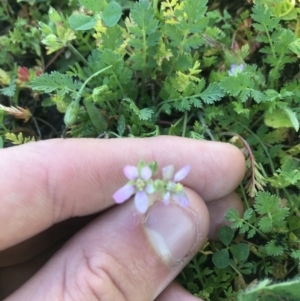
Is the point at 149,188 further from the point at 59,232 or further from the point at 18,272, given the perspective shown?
the point at 18,272

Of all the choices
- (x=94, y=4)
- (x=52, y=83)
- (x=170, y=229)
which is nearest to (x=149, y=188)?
(x=170, y=229)

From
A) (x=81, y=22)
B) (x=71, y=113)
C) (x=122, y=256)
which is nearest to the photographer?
(x=122, y=256)

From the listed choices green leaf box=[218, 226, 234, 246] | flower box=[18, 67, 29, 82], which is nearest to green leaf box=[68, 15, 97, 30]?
flower box=[18, 67, 29, 82]

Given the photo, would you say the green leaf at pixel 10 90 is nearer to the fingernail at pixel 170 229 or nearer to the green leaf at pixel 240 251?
the fingernail at pixel 170 229

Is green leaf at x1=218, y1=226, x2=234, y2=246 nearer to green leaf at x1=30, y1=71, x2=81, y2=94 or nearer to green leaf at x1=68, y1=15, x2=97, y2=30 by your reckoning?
green leaf at x1=30, y1=71, x2=81, y2=94

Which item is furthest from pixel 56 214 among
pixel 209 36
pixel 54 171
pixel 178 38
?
pixel 209 36

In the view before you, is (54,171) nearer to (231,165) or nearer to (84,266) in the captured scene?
(84,266)

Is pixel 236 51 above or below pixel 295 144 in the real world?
above

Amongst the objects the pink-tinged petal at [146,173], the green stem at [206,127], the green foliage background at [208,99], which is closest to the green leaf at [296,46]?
the green foliage background at [208,99]
